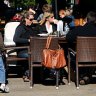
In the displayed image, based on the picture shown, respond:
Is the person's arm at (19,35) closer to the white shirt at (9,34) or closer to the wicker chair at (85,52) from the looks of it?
the white shirt at (9,34)

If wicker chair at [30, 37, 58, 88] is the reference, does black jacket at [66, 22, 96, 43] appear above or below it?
above

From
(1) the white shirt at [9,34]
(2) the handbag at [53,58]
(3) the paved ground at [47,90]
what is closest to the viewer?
(3) the paved ground at [47,90]

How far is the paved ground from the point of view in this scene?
27.6ft

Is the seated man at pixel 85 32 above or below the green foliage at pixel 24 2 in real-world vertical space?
above

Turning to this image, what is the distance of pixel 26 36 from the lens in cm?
962

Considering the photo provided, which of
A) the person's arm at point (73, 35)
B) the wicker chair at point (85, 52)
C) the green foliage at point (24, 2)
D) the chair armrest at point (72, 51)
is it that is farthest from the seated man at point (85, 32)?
the green foliage at point (24, 2)

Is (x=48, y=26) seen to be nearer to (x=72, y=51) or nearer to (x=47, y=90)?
(x=72, y=51)

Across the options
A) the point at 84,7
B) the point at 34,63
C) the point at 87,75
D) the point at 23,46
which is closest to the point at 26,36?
the point at 23,46

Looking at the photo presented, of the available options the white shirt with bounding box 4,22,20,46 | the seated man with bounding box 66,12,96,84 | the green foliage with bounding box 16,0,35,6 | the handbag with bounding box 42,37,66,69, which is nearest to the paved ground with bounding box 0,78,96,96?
the seated man with bounding box 66,12,96,84

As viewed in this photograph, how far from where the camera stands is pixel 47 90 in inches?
345

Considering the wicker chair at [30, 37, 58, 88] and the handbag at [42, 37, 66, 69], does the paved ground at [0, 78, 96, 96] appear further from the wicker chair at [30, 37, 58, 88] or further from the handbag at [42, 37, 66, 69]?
the handbag at [42, 37, 66, 69]

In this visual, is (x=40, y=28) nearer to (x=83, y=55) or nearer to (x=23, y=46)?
(x=23, y=46)

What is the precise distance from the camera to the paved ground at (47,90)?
27.6ft

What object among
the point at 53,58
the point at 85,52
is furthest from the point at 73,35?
the point at 53,58
